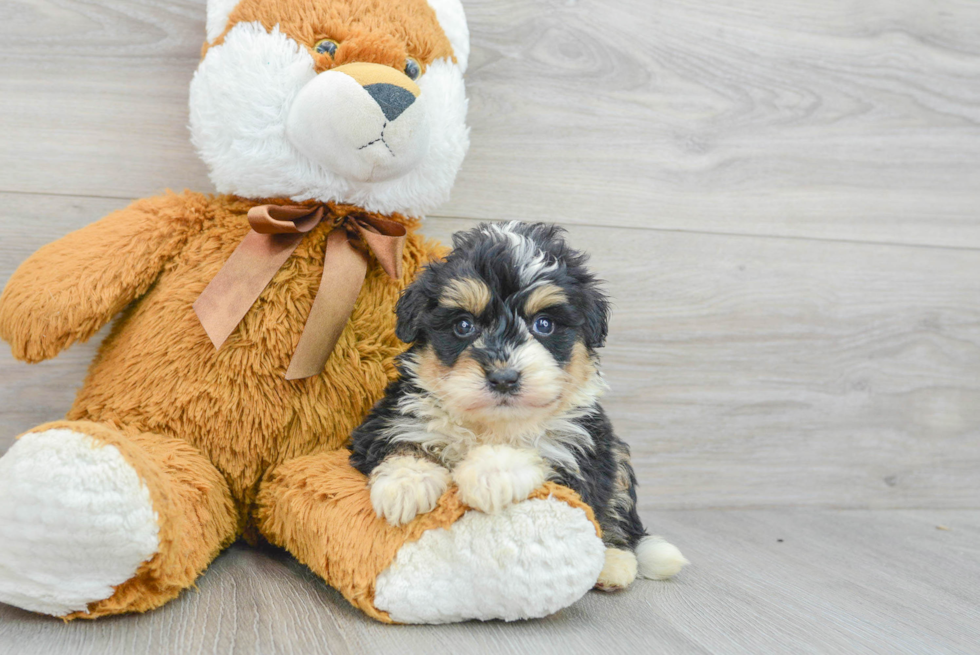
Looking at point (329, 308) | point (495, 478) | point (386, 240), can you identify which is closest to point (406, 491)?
point (495, 478)

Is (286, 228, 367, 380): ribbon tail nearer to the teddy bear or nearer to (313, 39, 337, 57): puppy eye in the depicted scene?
the teddy bear

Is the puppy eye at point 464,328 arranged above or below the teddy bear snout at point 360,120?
below

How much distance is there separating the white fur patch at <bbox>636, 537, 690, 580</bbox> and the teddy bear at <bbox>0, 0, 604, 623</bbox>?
0.34 m

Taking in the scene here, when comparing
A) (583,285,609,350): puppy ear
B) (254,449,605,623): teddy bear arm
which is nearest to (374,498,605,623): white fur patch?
(254,449,605,623): teddy bear arm

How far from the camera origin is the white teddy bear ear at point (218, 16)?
4.78 feet

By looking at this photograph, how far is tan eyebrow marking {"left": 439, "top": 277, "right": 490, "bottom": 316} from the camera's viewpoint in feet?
3.94

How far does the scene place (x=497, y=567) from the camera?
1.15 m

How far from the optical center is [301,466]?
139cm

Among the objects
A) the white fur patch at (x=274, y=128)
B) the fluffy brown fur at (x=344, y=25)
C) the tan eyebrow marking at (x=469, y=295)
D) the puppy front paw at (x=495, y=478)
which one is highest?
the fluffy brown fur at (x=344, y=25)

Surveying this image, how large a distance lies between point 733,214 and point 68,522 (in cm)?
166

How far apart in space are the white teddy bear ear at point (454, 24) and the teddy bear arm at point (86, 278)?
2.04ft

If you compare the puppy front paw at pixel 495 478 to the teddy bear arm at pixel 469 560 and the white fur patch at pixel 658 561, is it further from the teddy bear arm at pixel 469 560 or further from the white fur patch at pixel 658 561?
the white fur patch at pixel 658 561

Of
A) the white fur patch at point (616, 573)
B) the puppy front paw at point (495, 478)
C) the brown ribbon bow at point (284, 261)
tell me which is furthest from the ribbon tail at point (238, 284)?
the white fur patch at point (616, 573)

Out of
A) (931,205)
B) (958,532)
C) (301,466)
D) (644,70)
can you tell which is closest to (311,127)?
(301,466)
